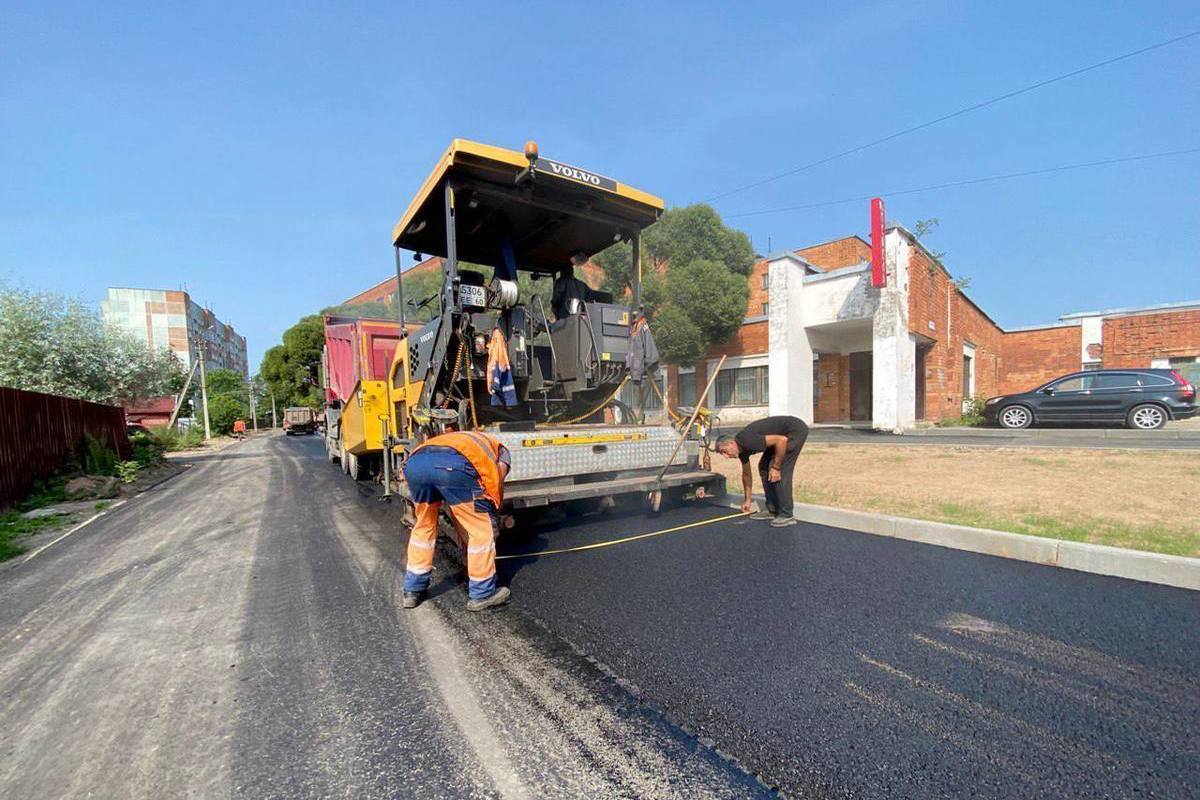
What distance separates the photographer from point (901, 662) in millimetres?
2500

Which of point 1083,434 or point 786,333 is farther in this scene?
point 786,333

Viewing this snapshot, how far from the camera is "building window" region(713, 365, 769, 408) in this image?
1872 cm

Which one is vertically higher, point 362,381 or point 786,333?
point 786,333

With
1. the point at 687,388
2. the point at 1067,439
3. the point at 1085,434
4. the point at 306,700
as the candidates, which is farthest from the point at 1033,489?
the point at 687,388

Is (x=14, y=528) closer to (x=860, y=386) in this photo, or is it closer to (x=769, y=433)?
(x=769, y=433)

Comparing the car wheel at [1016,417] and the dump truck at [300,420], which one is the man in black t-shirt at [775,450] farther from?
the dump truck at [300,420]

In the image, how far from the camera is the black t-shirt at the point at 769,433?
5168 mm

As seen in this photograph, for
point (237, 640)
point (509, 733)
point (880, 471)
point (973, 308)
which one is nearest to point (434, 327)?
point (237, 640)

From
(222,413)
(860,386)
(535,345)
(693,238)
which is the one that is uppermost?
(693,238)

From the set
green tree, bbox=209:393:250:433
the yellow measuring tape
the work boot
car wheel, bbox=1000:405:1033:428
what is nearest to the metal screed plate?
the yellow measuring tape

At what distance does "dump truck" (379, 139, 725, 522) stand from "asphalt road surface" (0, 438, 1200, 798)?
2.73 feet

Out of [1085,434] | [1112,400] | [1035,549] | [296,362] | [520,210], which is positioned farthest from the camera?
[296,362]

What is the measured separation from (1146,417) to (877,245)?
6.64 m

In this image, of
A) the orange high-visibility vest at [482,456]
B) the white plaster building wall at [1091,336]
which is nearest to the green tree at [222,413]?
the orange high-visibility vest at [482,456]
